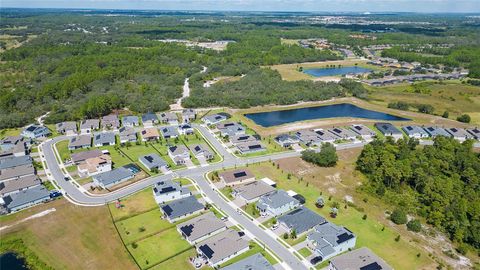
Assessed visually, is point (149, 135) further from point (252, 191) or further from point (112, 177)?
point (252, 191)

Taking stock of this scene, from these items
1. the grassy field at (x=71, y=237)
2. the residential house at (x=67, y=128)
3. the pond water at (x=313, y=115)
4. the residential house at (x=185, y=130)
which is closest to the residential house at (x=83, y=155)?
the grassy field at (x=71, y=237)

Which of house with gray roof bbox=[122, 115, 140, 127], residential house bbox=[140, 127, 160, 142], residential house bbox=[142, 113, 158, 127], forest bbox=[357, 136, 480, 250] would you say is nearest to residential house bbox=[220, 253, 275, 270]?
forest bbox=[357, 136, 480, 250]

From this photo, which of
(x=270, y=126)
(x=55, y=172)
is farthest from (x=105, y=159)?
(x=270, y=126)

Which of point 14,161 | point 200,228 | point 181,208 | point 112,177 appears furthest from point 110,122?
point 200,228

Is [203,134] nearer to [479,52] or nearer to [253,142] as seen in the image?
[253,142]

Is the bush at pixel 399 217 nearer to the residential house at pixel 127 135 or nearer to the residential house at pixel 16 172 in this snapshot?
the residential house at pixel 127 135
